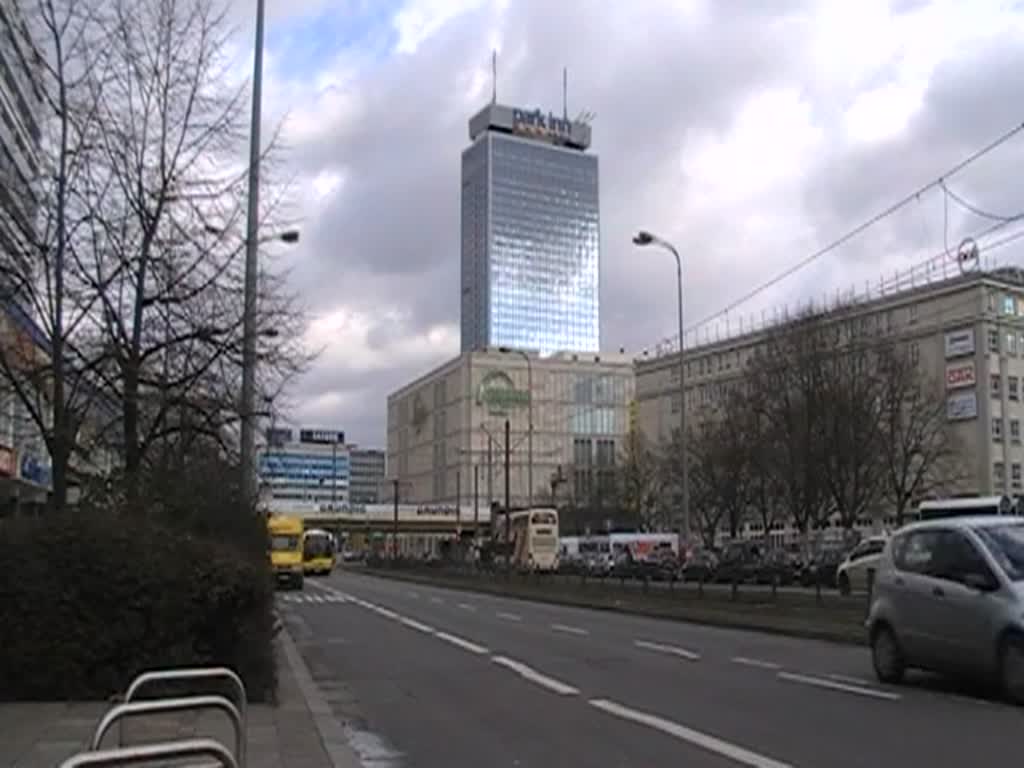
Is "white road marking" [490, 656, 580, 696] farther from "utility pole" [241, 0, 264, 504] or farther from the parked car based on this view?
the parked car

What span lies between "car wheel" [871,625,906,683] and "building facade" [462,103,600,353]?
307 feet

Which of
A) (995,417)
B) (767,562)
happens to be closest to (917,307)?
(995,417)

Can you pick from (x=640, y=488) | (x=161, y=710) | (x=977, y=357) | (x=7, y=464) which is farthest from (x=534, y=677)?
(x=640, y=488)

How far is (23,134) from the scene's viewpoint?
20844mm

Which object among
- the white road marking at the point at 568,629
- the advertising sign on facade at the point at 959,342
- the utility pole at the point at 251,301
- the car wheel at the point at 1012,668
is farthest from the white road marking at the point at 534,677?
the advertising sign on facade at the point at 959,342

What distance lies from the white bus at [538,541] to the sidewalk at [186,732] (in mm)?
60634

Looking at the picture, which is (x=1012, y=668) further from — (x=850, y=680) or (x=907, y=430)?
(x=907, y=430)

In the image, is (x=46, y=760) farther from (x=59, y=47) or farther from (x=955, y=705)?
(x=59, y=47)

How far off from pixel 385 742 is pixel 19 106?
531 inches

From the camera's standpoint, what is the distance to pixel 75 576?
44.0ft

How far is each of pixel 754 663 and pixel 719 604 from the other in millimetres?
16787

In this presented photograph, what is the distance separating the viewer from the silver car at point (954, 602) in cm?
1322

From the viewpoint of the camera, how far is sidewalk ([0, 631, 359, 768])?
10.2 m

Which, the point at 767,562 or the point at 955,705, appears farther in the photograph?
the point at 767,562
